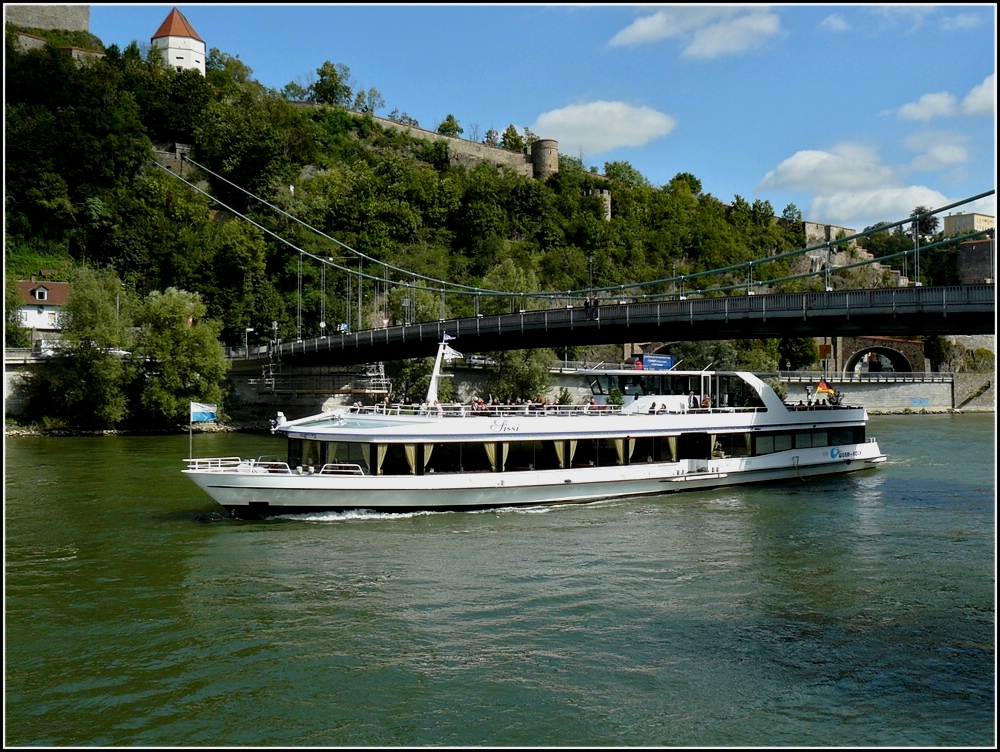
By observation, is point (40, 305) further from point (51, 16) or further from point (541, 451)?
point (51, 16)

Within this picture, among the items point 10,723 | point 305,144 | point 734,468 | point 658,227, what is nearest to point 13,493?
point 10,723

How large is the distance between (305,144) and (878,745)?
265ft

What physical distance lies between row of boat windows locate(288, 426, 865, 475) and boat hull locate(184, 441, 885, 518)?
28 centimetres

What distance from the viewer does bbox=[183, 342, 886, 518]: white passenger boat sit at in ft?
68.4

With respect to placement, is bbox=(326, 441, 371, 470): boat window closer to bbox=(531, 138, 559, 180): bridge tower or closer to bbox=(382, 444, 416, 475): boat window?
bbox=(382, 444, 416, 475): boat window

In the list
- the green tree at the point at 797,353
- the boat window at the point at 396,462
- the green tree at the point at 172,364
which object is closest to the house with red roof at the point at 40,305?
the green tree at the point at 172,364

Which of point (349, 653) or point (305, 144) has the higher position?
point (305, 144)

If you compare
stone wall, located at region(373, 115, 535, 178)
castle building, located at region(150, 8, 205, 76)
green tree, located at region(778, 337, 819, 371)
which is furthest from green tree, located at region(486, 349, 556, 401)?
castle building, located at region(150, 8, 205, 76)

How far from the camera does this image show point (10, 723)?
9.85m

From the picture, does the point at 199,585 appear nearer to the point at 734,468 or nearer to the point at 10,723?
the point at 10,723

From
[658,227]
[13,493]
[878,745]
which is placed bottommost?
[878,745]

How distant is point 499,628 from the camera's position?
1300 centimetres

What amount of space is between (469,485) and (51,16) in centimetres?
9228

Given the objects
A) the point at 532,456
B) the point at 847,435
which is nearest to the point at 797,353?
the point at 847,435
